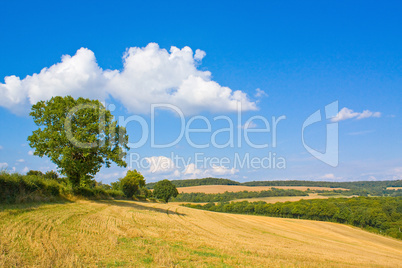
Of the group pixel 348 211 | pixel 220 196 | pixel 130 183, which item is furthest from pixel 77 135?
pixel 220 196

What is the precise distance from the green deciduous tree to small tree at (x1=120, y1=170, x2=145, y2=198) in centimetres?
4483

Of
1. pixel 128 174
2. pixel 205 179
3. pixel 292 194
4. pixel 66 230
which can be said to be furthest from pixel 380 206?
pixel 205 179

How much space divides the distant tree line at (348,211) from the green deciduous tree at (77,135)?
78.4 meters

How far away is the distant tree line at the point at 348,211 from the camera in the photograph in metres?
78.2

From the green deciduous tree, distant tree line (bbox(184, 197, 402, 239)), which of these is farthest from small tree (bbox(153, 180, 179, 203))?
the green deciduous tree

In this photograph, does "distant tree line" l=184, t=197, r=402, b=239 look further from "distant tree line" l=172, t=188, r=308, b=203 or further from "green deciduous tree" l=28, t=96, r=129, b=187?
"green deciduous tree" l=28, t=96, r=129, b=187

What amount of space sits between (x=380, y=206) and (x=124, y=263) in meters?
105

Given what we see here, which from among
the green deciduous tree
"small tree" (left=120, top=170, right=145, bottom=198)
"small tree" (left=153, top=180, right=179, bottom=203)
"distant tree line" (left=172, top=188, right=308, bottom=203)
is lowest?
"distant tree line" (left=172, top=188, right=308, bottom=203)

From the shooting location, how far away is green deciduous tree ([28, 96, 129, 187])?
26.4 meters

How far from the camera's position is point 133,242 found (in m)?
12.6

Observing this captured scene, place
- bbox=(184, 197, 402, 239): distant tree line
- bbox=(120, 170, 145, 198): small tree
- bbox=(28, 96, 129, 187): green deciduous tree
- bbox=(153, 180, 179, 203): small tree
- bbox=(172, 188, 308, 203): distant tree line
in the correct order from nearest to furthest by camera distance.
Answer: bbox=(28, 96, 129, 187): green deciduous tree < bbox=(120, 170, 145, 198): small tree < bbox=(184, 197, 402, 239): distant tree line < bbox=(153, 180, 179, 203): small tree < bbox=(172, 188, 308, 203): distant tree line

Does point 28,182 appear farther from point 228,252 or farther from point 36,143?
point 228,252

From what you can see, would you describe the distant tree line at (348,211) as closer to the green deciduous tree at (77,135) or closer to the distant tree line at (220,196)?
the distant tree line at (220,196)

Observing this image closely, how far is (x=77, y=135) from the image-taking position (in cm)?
2606
